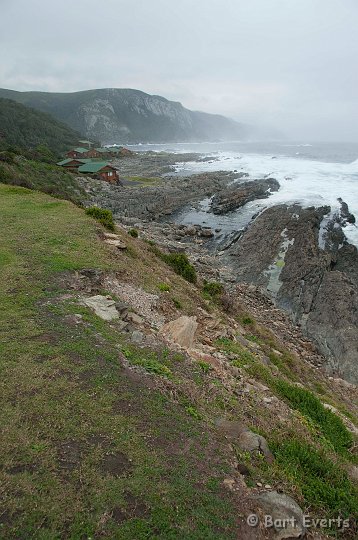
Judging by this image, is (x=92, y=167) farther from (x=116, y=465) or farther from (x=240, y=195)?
(x=116, y=465)

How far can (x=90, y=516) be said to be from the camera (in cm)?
436

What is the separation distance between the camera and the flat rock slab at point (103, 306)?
9.35m

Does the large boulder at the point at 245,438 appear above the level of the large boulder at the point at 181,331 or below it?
below

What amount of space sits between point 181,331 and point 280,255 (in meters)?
21.2

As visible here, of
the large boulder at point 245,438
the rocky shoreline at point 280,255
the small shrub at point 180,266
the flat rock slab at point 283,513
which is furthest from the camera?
the rocky shoreline at point 280,255

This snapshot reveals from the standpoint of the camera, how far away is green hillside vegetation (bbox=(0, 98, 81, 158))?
281ft

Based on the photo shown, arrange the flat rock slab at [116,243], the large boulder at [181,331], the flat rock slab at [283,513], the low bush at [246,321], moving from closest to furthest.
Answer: the flat rock slab at [283,513] → the large boulder at [181,331] → the flat rock slab at [116,243] → the low bush at [246,321]

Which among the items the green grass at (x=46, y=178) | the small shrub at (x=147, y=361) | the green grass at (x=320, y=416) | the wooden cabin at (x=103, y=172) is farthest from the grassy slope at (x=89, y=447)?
the wooden cabin at (x=103, y=172)

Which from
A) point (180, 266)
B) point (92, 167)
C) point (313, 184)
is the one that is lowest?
point (180, 266)

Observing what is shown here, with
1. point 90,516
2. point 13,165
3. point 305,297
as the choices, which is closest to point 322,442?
point 90,516

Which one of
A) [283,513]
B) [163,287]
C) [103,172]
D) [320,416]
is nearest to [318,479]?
[283,513]

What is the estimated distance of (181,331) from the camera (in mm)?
9586

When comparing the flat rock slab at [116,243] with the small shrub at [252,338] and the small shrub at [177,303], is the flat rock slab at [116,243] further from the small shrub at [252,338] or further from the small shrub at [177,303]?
the small shrub at [252,338]

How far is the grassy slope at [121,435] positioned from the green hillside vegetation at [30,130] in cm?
8293
